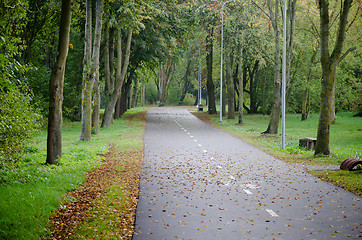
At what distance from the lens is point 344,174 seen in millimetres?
12211

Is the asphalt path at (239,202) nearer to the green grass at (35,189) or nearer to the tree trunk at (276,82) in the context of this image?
the green grass at (35,189)

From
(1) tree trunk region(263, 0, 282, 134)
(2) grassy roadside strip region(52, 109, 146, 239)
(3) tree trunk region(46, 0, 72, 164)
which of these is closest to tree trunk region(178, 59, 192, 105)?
(1) tree trunk region(263, 0, 282, 134)

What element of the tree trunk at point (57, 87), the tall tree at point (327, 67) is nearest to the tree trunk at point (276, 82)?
the tall tree at point (327, 67)

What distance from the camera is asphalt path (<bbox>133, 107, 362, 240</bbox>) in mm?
6895

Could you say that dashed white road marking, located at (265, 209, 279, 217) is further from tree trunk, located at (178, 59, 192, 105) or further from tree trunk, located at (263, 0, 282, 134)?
tree trunk, located at (178, 59, 192, 105)

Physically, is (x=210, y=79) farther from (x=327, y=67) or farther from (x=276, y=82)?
(x=327, y=67)

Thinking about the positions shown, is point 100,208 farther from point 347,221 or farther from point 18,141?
point 347,221

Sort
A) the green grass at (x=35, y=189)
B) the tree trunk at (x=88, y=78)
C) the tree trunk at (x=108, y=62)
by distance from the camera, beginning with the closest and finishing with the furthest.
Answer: the green grass at (x=35, y=189) < the tree trunk at (x=88, y=78) < the tree trunk at (x=108, y=62)

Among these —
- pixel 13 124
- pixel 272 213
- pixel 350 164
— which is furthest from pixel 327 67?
pixel 13 124

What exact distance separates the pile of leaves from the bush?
71.7 inches

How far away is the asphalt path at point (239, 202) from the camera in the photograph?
22.6ft

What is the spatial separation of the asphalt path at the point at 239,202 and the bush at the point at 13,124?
3.23 metres

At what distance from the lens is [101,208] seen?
807 centimetres

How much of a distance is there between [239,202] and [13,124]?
18.2 ft
